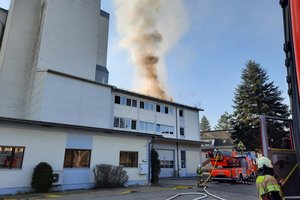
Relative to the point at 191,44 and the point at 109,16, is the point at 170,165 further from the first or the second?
the point at 109,16

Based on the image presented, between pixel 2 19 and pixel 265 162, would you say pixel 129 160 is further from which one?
pixel 2 19

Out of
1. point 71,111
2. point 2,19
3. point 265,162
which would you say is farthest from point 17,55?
point 265,162

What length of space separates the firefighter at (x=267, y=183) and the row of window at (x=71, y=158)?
41.9 feet

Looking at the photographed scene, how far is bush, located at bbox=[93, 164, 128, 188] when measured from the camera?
1521 centimetres

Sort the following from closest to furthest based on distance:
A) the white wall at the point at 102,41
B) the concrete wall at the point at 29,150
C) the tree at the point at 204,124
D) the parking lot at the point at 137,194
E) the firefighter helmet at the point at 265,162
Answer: the firefighter helmet at the point at 265,162, the parking lot at the point at 137,194, the concrete wall at the point at 29,150, the white wall at the point at 102,41, the tree at the point at 204,124

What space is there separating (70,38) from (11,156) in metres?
16.9

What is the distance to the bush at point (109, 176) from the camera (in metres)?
15.2

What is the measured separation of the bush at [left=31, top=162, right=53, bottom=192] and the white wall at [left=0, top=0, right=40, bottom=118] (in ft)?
40.5

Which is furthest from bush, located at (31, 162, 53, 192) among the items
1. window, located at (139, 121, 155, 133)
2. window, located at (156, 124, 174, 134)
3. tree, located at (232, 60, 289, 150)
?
tree, located at (232, 60, 289, 150)

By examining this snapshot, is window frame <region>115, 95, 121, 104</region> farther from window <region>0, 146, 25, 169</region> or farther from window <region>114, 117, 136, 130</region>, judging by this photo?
window <region>0, 146, 25, 169</region>

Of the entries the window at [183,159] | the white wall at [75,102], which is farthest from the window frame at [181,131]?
the white wall at [75,102]

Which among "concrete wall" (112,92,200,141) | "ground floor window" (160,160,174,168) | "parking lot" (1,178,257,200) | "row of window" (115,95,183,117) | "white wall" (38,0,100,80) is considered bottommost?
"parking lot" (1,178,257,200)

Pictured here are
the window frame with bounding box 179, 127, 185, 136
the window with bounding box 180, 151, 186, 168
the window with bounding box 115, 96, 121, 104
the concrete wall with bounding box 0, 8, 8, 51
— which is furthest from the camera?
the window frame with bounding box 179, 127, 185, 136

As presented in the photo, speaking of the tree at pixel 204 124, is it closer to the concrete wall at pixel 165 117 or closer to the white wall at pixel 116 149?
the concrete wall at pixel 165 117
